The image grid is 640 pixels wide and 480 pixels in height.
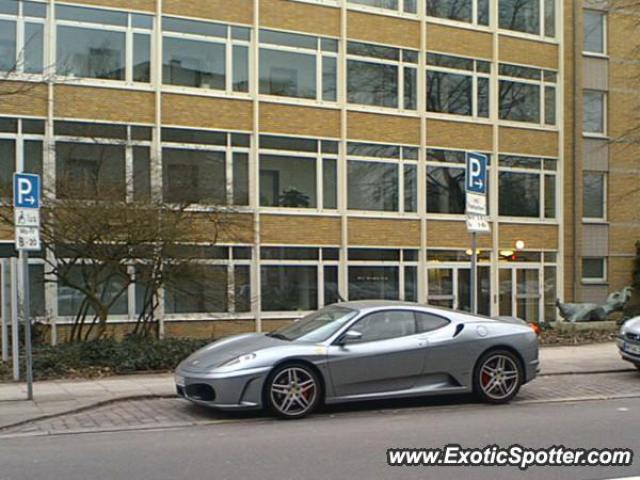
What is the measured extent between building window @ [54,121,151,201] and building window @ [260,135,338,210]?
11.2 ft

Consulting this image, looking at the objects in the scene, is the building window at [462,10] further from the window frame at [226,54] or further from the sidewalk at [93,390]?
the sidewalk at [93,390]

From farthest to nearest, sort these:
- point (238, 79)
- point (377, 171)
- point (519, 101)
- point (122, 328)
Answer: point (519, 101) < point (377, 171) < point (238, 79) < point (122, 328)

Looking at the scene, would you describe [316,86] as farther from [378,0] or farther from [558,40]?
[558,40]

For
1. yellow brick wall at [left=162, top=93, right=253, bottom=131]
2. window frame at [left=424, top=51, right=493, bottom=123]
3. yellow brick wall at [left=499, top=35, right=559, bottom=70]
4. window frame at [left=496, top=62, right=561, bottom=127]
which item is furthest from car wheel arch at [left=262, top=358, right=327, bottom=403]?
yellow brick wall at [left=499, top=35, right=559, bottom=70]

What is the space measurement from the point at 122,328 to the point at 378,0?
1212 cm

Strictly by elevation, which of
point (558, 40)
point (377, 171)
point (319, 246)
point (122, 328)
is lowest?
point (122, 328)

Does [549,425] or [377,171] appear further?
[377,171]

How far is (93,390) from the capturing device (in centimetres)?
1158

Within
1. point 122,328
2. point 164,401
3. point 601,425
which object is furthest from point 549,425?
point 122,328

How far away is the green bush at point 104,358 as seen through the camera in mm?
13203

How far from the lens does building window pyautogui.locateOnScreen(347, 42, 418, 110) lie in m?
24.2

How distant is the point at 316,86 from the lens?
2353 cm

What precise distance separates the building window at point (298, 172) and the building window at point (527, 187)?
243 inches

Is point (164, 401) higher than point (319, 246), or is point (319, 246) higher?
point (319, 246)
